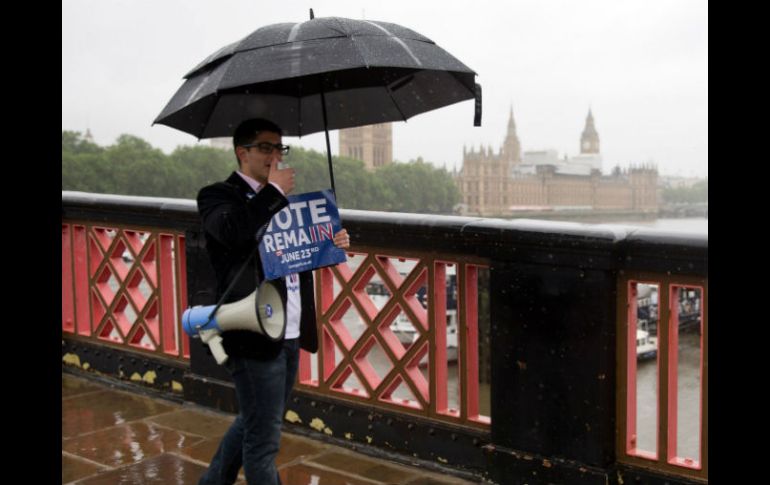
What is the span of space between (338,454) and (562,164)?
390 ft

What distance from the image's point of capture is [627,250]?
360cm

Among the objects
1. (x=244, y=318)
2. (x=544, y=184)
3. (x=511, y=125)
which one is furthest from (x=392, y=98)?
(x=511, y=125)

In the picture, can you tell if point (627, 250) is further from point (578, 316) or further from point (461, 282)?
point (461, 282)

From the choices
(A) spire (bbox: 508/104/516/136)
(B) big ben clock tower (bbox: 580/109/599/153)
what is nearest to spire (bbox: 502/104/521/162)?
(A) spire (bbox: 508/104/516/136)

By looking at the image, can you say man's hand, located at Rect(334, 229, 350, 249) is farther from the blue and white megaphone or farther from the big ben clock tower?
the big ben clock tower

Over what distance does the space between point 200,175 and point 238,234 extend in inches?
3703

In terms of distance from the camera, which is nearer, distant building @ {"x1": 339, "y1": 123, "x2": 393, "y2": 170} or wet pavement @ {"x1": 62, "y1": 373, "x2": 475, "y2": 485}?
wet pavement @ {"x1": 62, "y1": 373, "x2": 475, "y2": 485}

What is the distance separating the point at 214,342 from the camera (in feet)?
9.66

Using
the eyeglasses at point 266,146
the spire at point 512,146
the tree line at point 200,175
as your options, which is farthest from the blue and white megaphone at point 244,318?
the spire at point 512,146

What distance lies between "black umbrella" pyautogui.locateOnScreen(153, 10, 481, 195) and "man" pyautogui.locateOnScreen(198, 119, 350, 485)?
236mm

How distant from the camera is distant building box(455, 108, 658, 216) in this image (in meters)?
107

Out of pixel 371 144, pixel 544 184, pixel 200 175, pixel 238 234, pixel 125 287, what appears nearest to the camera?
pixel 238 234

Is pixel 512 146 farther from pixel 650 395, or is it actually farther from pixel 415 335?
pixel 415 335
